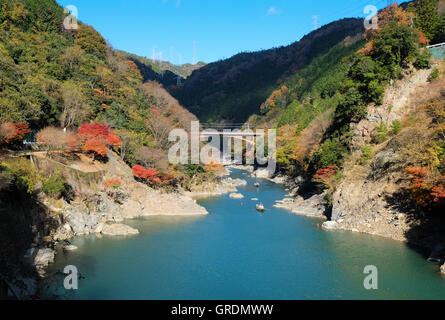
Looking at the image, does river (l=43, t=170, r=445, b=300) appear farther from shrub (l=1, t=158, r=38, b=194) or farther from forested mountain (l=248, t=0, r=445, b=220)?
forested mountain (l=248, t=0, r=445, b=220)

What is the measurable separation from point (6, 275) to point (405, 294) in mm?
14272

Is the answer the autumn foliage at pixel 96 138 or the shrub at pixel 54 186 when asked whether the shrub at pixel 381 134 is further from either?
the shrub at pixel 54 186

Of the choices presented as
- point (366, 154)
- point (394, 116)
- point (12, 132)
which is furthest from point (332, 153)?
point (12, 132)

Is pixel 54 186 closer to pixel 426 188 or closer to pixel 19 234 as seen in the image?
pixel 19 234

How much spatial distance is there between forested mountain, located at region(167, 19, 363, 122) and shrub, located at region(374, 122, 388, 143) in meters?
48.6

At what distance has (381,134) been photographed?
24125 millimetres

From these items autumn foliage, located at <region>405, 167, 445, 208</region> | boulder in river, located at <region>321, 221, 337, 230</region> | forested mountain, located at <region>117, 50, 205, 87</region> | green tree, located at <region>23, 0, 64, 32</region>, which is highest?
forested mountain, located at <region>117, 50, 205, 87</region>

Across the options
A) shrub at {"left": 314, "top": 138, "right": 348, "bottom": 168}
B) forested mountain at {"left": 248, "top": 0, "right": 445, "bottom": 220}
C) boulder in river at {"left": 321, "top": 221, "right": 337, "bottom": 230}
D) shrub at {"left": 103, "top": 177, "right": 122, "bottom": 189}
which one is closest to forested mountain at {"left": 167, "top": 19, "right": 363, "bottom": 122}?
forested mountain at {"left": 248, "top": 0, "right": 445, "bottom": 220}

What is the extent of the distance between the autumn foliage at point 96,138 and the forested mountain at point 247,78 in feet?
159

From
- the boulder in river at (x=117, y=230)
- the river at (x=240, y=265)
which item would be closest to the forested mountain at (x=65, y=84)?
the boulder in river at (x=117, y=230)

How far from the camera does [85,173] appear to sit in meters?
22.0

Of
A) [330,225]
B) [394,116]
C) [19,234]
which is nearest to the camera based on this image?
[19,234]

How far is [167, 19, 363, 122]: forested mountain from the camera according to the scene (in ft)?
249

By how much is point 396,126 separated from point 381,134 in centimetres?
115
